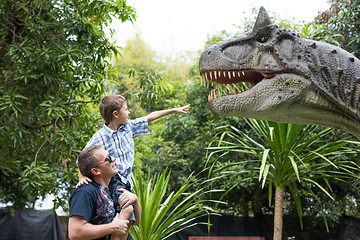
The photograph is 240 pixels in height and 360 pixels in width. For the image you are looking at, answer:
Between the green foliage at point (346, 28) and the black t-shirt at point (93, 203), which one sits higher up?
the green foliage at point (346, 28)

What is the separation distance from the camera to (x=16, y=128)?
3510 millimetres

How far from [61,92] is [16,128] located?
69cm

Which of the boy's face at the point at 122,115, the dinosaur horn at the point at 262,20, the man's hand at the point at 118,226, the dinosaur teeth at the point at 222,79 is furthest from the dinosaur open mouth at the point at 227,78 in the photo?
the man's hand at the point at 118,226

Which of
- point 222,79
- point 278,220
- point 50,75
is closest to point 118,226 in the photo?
point 222,79

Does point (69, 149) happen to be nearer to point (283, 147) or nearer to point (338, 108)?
point (283, 147)

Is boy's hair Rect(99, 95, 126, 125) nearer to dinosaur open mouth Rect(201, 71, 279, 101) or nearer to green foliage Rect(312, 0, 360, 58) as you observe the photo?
dinosaur open mouth Rect(201, 71, 279, 101)

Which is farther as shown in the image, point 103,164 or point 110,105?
point 110,105

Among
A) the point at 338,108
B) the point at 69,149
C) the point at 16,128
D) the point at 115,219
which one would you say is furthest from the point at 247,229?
the point at 115,219

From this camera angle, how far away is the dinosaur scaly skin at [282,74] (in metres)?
1.93

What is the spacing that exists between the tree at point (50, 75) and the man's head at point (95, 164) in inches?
74.7

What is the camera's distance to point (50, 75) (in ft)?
11.9

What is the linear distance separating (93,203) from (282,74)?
1.03 metres

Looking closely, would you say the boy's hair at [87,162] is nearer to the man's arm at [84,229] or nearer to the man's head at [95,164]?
the man's head at [95,164]

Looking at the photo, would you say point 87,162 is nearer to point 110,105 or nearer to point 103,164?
point 103,164
